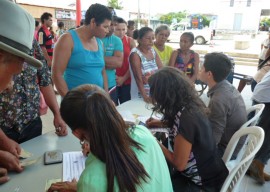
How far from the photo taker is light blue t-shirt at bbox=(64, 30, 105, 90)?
1.81 meters

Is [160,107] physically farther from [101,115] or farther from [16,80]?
[16,80]

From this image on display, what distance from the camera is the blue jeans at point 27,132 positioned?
1356 mm

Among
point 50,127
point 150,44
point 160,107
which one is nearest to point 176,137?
point 160,107

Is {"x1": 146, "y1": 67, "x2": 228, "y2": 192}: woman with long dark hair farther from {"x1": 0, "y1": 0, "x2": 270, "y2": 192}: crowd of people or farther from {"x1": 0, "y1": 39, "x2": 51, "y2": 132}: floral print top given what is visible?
{"x1": 0, "y1": 39, "x2": 51, "y2": 132}: floral print top

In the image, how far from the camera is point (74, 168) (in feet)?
3.81

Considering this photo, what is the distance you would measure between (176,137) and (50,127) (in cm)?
257

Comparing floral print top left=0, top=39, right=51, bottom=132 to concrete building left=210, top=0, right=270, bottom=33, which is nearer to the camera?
floral print top left=0, top=39, right=51, bottom=132

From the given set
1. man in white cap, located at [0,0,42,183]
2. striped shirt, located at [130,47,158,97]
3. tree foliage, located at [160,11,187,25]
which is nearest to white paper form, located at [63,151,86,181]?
man in white cap, located at [0,0,42,183]

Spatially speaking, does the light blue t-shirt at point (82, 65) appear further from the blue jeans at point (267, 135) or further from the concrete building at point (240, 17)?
the concrete building at point (240, 17)

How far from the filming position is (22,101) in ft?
4.45

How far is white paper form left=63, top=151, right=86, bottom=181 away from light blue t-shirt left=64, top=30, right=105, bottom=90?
2.53 ft

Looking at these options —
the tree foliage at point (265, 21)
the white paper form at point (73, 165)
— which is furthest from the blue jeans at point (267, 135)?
the tree foliage at point (265, 21)

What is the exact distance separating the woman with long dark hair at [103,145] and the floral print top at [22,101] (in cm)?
65

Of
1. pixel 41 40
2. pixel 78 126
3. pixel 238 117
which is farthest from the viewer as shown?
pixel 41 40
